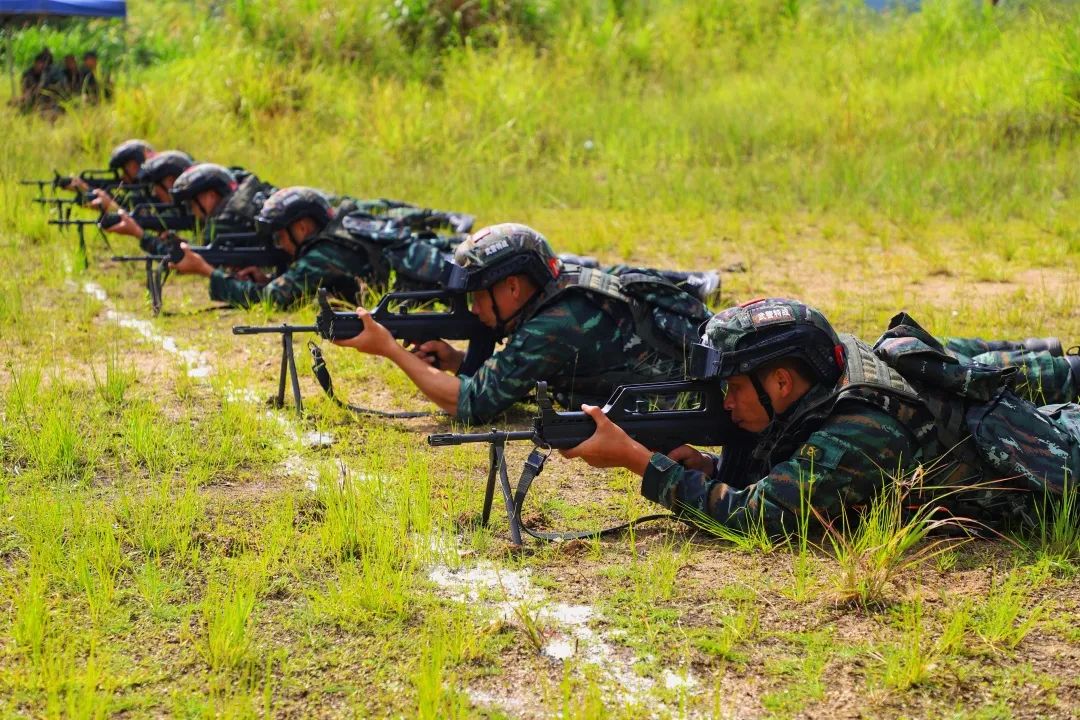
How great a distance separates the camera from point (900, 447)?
446 cm

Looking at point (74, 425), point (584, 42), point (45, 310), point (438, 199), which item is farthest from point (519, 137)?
point (74, 425)

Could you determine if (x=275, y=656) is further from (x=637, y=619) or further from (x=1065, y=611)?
(x=1065, y=611)

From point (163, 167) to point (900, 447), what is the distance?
8625mm

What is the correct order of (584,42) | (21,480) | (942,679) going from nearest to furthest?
1. (942,679)
2. (21,480)
3. (584,42)

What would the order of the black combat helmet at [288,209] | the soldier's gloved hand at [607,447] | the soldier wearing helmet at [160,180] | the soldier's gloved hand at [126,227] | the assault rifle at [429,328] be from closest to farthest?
the soldier's gloved hand at [607,447] < the assault rifle at [429,328] < the black combat helmet at [288,209] < the soldier's gloved hand at [126,227] < the soldier wearing helmet at [160,180]

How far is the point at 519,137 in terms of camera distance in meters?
15.5

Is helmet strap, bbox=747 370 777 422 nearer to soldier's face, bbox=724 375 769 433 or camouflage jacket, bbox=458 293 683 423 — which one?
soldier's face, bbox=724 375 769 433

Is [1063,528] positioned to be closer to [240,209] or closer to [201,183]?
[240,209]

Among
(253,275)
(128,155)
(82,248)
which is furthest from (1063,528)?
(128,155)

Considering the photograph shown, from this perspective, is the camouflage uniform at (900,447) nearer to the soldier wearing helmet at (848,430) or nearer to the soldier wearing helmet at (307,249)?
the soldier wearing helmet at (848,430)

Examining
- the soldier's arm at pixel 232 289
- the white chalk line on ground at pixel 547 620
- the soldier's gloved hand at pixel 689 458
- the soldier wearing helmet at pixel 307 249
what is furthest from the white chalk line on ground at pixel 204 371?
the soldier's gloved hand at pixel 689 458

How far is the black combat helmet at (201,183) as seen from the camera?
10.2 metres

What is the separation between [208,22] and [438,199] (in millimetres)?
9867

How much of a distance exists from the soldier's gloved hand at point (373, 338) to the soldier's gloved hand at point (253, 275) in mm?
3449
